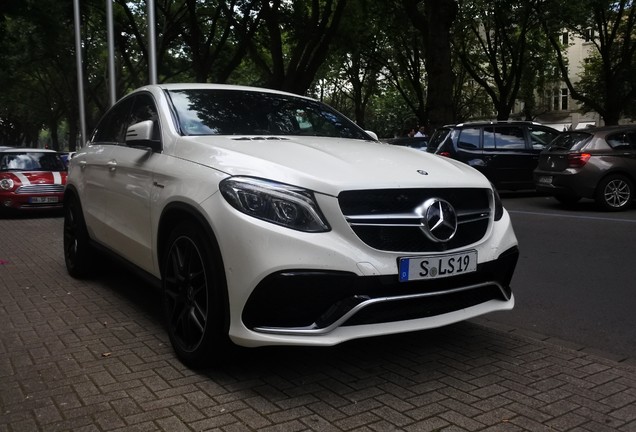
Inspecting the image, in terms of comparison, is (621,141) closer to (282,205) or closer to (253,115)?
(253,115)

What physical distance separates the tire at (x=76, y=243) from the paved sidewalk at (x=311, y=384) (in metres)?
1.29

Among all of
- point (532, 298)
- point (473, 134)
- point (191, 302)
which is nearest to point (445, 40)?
point (473, 134)

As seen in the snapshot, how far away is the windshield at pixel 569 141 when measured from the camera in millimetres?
11545

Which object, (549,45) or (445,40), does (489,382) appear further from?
(549,45)

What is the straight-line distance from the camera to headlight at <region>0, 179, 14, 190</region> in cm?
1267

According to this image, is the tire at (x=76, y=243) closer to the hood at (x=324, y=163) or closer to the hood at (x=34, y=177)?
the hood at (x=324, y=163)

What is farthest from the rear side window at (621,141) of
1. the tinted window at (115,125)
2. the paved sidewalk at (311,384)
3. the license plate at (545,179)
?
the tinted window at (115,125)

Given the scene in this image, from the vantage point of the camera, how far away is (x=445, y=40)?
1655cm

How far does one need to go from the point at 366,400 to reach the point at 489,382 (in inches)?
29.6

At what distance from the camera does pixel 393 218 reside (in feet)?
10.7

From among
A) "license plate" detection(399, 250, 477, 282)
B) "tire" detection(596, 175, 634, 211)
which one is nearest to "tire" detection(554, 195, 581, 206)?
"tire" detection(596, 175, 634, 211)

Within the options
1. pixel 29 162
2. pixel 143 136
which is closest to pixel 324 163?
pixel 143 136

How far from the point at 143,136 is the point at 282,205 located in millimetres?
1435

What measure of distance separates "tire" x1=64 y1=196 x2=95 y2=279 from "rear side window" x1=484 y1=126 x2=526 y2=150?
10206 mm
